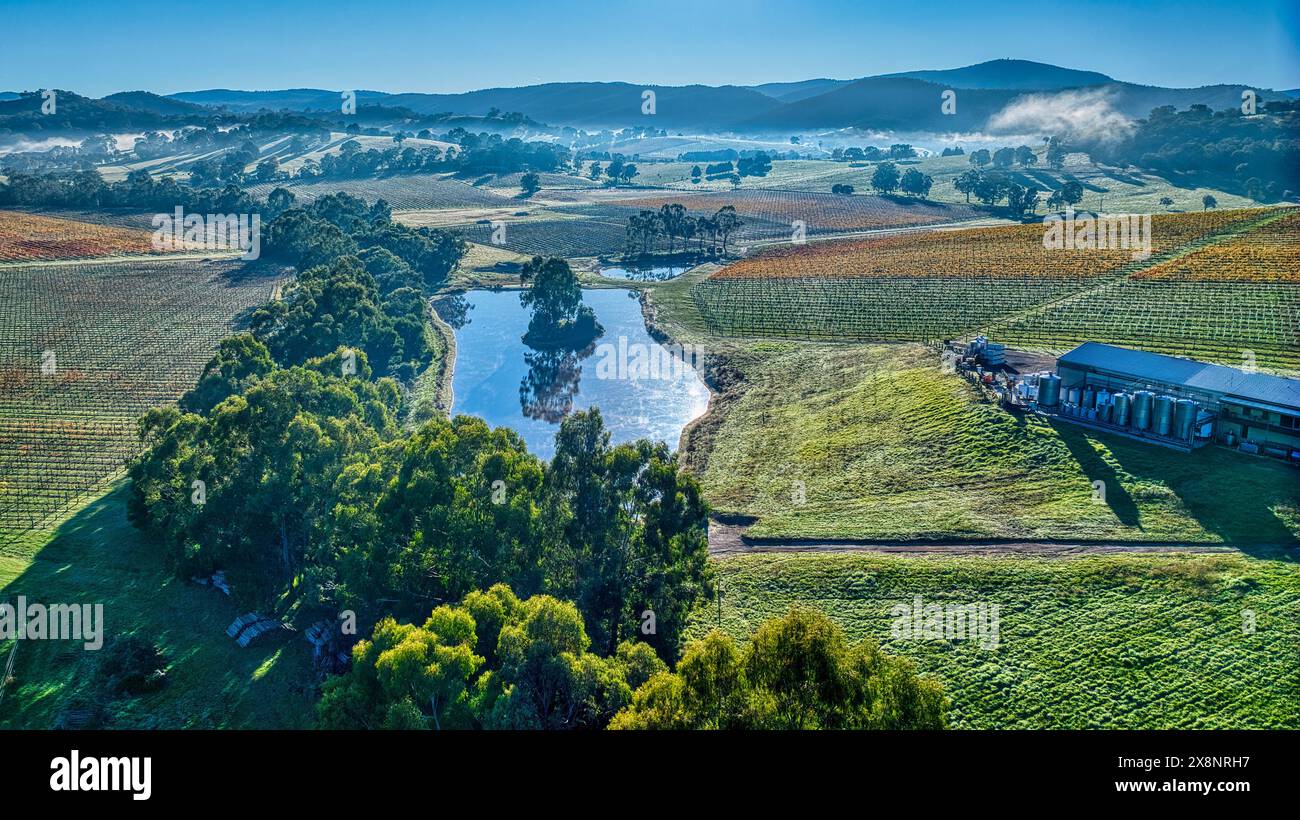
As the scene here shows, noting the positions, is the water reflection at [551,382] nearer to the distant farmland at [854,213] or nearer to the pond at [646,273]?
the pond at [646,273]

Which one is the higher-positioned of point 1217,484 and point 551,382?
point 551,382

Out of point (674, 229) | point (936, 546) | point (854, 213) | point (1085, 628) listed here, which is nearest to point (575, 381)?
point (936, 546)

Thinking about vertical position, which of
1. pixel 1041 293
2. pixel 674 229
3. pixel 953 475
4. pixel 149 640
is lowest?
pixel 149 640

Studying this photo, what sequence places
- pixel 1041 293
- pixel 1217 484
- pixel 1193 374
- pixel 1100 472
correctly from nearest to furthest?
pixel 1217 484
pixel 1100 472
pixel 1193 374
pixel 1041 293

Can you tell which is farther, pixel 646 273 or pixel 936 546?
pixel 646 273

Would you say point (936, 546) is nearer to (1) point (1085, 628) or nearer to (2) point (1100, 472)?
(1) point (1085, 628)
